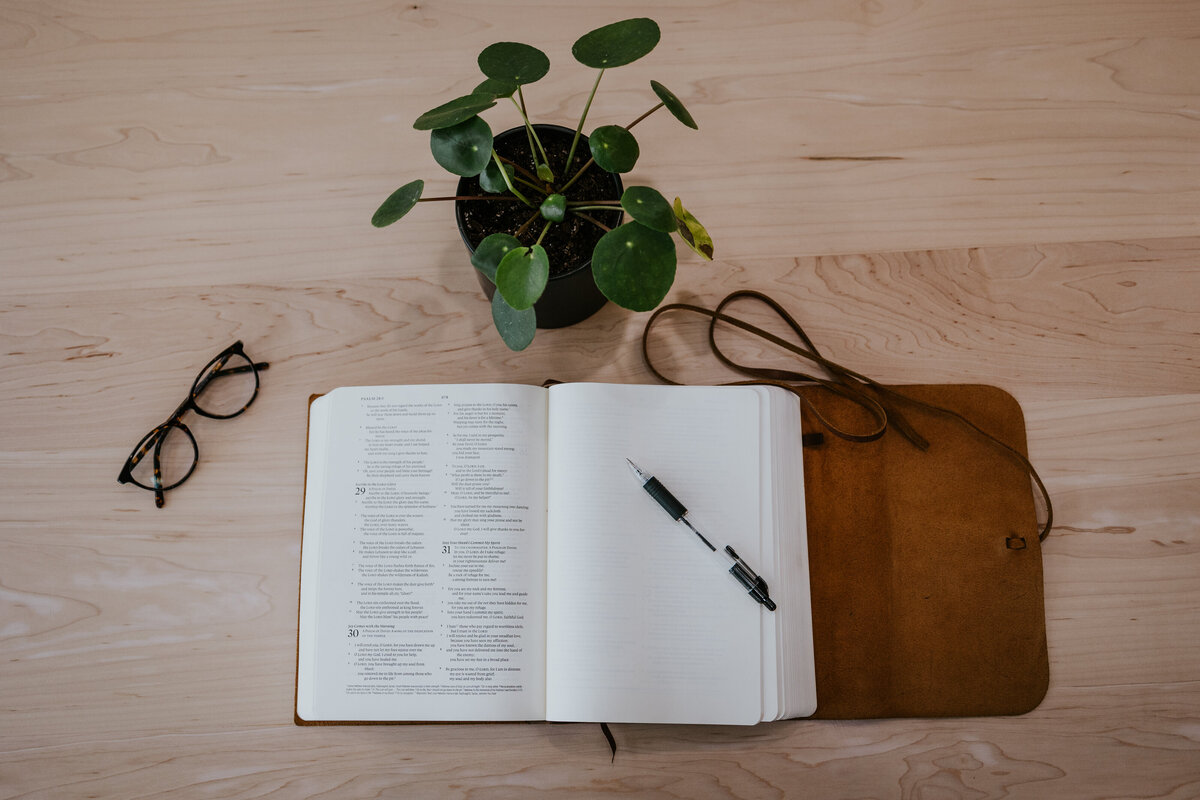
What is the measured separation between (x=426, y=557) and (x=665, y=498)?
0.26 meters

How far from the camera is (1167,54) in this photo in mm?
933

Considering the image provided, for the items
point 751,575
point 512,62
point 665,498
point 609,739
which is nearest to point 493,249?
point 512,62

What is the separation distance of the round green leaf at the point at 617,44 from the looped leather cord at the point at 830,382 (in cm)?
29

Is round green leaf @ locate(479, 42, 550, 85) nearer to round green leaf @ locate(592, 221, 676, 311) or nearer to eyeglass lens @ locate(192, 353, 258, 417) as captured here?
round green leaf @ locate(592, 221, 676, 311)

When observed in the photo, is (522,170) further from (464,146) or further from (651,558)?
(651,558)

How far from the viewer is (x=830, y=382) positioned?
0.85 m

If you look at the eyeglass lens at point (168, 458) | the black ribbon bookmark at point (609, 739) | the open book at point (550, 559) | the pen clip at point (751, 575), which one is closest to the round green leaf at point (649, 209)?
the open book at point (550, 559)

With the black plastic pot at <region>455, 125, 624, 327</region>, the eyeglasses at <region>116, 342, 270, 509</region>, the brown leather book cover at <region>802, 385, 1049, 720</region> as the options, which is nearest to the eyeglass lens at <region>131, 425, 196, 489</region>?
the eyeglasses at <region>116, 342, 270, 509</region>

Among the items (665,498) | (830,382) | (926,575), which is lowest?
(926,575)

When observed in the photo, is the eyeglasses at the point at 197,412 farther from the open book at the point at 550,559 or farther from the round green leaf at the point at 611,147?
the round green leaf at the point at 611,147

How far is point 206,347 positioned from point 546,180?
0.48 m

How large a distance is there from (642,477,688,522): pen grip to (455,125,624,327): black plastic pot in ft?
0.70

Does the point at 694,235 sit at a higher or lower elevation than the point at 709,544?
higher

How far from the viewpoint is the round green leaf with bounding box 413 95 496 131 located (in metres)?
0.63
